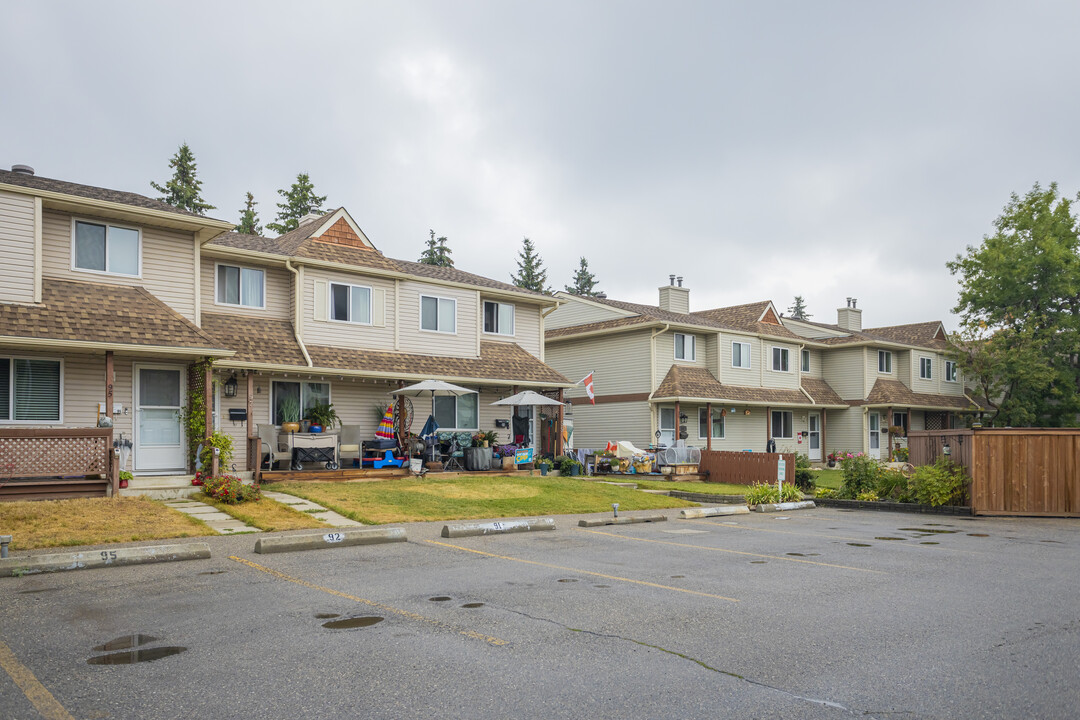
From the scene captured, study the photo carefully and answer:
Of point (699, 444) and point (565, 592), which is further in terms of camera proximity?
point (699, 444)

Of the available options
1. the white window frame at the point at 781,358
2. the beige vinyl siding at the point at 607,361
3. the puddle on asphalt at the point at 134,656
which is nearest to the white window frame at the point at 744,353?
the white window frame at the point at 781,358

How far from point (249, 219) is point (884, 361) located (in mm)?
40589

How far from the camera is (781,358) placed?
3784cm

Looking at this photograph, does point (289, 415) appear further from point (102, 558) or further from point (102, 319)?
point (102, 558)

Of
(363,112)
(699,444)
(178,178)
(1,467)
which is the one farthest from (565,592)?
(178,178)

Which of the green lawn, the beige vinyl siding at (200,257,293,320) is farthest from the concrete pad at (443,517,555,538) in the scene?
the beige vinyl siding at (200,257,293,320)

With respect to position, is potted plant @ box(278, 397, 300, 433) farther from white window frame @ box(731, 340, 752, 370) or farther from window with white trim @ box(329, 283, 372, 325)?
white window frame @ box(731, 340, 752, 370)

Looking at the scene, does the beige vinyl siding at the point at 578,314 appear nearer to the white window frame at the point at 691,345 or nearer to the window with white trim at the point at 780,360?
the white window frame at the point at 691,345

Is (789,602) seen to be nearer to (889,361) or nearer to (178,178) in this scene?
(889,361)

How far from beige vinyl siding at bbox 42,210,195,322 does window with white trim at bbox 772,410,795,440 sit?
2747 centimetres

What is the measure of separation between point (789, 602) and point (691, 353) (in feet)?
86.6

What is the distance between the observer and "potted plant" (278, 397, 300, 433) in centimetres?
2084

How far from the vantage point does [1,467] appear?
1443cm

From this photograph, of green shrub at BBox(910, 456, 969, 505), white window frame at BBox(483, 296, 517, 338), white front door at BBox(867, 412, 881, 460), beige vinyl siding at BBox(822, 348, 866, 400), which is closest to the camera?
green shrub at BBox(910, 456, 969, 505)
